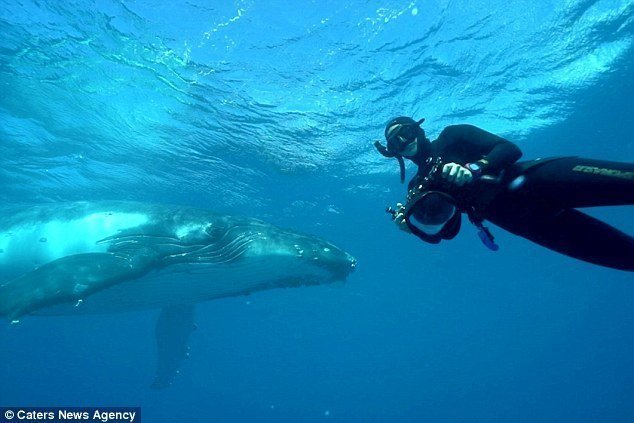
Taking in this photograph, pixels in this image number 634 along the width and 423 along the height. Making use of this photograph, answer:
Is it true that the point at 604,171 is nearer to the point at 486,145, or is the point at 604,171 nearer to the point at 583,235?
the point at 583,235

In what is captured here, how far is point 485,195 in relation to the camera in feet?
13.5

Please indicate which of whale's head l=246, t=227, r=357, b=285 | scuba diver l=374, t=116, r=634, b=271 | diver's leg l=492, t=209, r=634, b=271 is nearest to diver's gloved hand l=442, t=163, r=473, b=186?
scuba diver l=374, t=116, r=634, b=271

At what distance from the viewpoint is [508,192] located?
4.28m

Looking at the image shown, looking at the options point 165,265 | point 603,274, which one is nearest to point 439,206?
point 165,265

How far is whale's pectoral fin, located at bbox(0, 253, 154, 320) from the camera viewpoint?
19.9 feet

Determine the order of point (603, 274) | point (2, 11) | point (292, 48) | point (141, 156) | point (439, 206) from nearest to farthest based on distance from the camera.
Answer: point (439, 206)
point (2, 11)
point (292, 48)
point (141, 156)
point (603, 274)

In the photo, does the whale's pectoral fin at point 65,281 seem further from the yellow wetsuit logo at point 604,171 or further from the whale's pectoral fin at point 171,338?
the whale's pectoral fin at point 171,338

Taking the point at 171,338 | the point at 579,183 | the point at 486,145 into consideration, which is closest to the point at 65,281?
the point at 486,145

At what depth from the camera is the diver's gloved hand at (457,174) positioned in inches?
146

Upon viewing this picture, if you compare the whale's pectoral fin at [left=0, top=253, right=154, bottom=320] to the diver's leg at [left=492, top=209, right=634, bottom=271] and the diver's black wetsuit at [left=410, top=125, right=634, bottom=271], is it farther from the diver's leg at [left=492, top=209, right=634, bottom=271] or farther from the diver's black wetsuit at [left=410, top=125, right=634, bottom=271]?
the diver's leg at [left=492, top=209, right=634, bottom=271]

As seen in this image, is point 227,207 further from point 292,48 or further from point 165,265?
point 165,265

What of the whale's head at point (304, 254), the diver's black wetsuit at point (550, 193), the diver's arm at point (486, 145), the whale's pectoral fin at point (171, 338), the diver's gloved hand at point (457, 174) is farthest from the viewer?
the whale's pectoral fin at point (171, 338)

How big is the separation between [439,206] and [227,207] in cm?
2298

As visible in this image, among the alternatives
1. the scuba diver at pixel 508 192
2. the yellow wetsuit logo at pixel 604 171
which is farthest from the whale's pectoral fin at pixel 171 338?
Result: the yellow wetsuit logo at pixel 604 171
